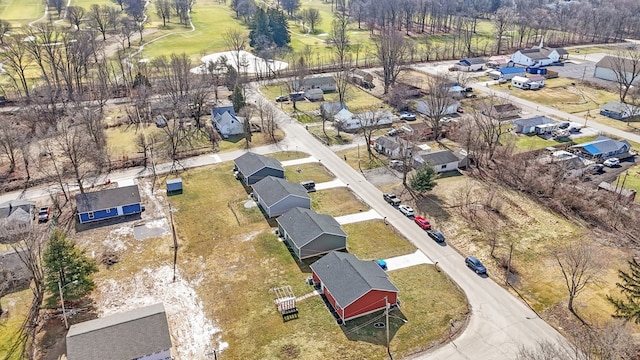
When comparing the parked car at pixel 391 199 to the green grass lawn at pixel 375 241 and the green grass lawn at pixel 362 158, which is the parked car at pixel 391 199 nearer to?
the green grass lawn at pixel 375 241

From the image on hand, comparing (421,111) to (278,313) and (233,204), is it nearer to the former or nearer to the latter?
(233,204)

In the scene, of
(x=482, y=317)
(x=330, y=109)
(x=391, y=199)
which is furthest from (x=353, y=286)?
(x=330, y=109)

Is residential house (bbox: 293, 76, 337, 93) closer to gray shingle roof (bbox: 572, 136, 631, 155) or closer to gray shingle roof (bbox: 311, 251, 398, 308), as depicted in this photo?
gray shingle roof (bbox: 572, 136, 631, 155)

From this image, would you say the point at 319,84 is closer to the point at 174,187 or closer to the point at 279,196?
the point at 174,187

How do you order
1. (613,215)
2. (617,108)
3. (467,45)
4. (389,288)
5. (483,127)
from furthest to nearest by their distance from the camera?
(467,45), (617,108), (483,127), (613,215), (389,288)

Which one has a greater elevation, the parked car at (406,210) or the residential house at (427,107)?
the residential house at (427,107)

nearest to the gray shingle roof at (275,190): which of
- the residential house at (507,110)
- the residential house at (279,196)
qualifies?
the residential house at (279,196)

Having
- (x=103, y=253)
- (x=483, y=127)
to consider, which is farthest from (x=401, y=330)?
(x=483, y=127)
